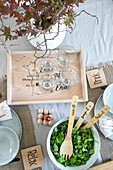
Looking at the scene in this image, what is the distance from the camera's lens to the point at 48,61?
93 centimetres

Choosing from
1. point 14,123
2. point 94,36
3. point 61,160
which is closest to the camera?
point 61,160

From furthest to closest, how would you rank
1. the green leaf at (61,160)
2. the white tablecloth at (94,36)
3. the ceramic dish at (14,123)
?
1. the white tablecloth at (94,36)
2. the ceramic dish at (14,123)
3. the green leaf at (61,160)

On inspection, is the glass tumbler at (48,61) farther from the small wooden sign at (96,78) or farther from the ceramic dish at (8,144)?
the ceramic dish at (8,144)

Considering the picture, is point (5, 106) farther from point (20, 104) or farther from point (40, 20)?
point (40, 20)

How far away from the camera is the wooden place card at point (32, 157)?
848 mm

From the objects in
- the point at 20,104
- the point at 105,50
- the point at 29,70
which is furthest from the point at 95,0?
the point at 20,104

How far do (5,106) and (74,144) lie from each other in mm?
364

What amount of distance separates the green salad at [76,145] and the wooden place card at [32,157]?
9 cm

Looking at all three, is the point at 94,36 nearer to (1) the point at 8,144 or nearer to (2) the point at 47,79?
(2) the point at 47,79

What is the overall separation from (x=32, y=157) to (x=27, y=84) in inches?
13.6

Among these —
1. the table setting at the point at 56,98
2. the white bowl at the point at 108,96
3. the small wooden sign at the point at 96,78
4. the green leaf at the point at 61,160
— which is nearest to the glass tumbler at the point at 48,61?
the table setting at the point at 56,98

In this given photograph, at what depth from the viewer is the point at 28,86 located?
916mm

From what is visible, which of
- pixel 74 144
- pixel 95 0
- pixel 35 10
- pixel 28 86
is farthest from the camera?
pixel 95 0

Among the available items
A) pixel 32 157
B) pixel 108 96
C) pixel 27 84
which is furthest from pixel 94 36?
pixel 32 157
